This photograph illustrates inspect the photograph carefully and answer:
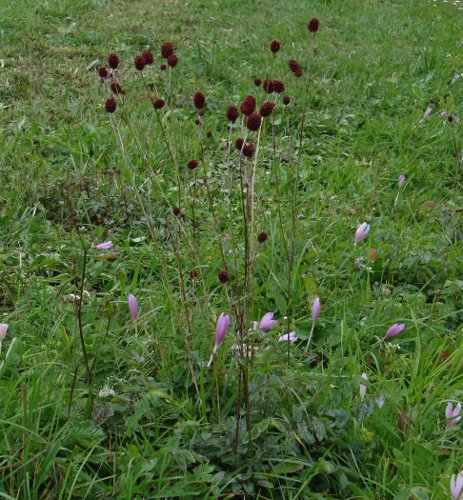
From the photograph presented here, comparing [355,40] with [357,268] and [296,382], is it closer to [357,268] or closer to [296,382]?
[357,268]

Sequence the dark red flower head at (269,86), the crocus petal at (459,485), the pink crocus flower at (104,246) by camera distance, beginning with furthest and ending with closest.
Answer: the pink crocus flower at (104,246) → the dark red flower head at (269,86) → the crocus petal at (459,485)

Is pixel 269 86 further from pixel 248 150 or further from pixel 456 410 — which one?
pixel 456 410

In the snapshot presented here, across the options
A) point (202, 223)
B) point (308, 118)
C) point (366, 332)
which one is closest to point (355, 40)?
point (308, 118)

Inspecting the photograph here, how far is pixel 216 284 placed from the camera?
2416 mm

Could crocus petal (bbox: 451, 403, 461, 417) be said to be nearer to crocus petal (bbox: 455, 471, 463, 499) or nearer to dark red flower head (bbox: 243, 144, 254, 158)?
crocus petal (bbox: 455, 471, 463, 499)

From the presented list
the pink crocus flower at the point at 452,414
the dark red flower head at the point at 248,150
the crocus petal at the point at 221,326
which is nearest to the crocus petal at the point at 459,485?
the pink crocus flower at the point at 452,414

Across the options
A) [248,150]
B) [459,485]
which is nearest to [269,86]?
[248,150]

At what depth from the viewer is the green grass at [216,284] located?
152 centimetres

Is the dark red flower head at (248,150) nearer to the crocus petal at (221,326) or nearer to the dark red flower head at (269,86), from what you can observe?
the dark red flower head at (269,86)

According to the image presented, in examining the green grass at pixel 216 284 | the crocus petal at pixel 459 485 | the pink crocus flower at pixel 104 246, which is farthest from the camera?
the pink crocus flower at pixel 104 246

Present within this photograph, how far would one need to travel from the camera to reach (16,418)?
152cm

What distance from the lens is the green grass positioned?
1.52 meters

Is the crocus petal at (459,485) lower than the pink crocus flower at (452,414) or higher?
higher

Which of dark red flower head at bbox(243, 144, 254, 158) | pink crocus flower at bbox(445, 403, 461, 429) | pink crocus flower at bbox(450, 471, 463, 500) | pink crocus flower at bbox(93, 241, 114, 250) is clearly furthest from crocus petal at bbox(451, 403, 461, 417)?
pink crocus flower at bbox(93, 241, 114, 250)
